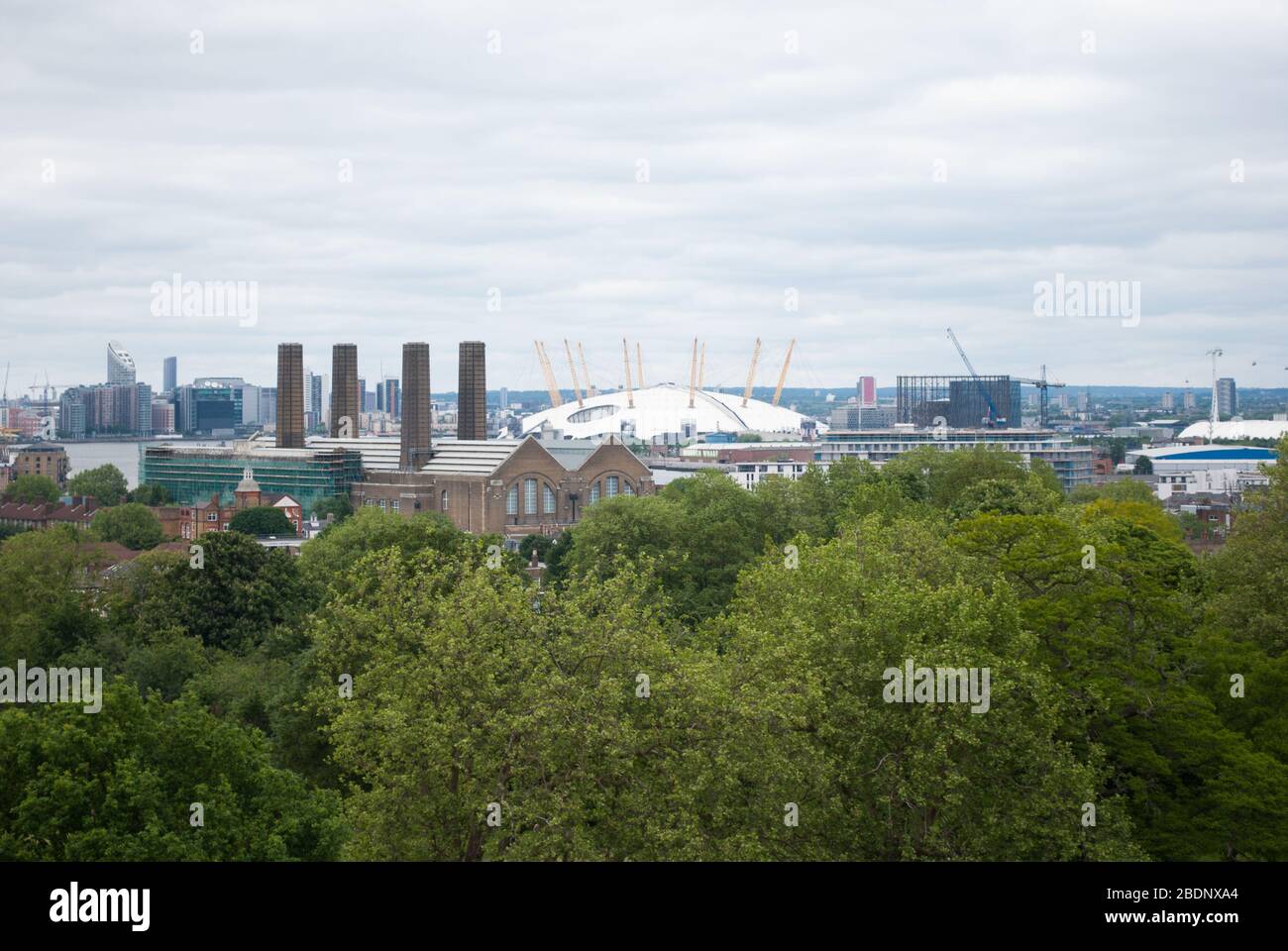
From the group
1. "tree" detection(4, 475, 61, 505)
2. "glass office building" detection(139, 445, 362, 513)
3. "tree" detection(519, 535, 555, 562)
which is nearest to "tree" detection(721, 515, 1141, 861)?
"tree" detection(519, 535, 555, 562)

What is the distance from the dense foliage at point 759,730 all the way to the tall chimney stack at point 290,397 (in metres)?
104

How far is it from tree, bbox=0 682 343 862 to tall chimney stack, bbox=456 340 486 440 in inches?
4198

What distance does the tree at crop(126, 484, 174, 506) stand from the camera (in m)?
135

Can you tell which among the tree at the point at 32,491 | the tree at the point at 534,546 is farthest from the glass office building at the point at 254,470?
the tree at the point at 534,546

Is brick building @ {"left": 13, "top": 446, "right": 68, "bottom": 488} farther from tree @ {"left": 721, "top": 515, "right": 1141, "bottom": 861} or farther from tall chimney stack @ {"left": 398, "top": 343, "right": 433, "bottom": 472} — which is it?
tree @ {"left": 721, "top": 515, "right": 1141, "bottom": 861}

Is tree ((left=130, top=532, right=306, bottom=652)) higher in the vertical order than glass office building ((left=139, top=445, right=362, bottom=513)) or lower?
lower

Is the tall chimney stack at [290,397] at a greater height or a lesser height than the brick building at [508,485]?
greater

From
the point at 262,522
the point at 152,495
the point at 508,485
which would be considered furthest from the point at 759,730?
the point at 152,495

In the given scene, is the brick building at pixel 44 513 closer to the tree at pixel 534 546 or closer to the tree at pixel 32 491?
the tree at pixel 32 491

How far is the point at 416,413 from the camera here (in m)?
131

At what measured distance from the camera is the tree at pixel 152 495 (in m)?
135

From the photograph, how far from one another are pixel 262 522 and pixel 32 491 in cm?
4266
